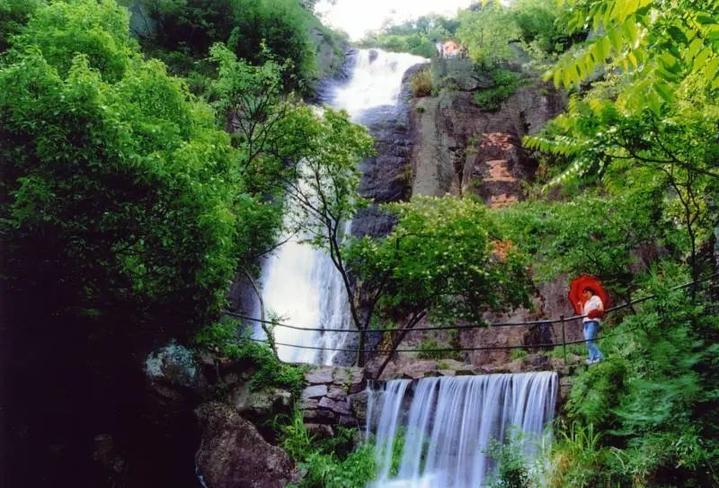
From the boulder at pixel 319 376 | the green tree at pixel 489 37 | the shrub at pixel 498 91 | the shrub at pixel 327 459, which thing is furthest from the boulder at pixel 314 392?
the green tree at pixel 489 37

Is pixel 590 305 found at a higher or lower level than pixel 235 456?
higher

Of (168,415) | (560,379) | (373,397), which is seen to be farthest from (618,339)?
(168,415)

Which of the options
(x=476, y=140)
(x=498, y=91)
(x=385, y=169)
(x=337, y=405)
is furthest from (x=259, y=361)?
(x=498, y=91)

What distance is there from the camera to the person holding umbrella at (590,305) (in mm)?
9273

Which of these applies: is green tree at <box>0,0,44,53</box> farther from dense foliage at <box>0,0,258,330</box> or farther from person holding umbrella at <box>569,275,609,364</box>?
person holding umbrella at <box>569,275,609,364</box>

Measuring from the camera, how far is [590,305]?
9.73 m

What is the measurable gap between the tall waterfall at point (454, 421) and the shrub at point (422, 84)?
15614 mm

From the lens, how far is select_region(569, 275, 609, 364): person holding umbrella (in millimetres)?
9273

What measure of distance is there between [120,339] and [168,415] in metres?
1.55

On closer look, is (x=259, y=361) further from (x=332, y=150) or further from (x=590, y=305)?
(x=590, y=305)

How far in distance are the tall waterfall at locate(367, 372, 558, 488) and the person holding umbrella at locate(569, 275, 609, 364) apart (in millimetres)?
1002

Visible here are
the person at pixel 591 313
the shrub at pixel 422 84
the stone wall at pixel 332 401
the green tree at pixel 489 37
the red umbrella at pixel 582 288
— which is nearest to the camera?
the person at pixel 591 313

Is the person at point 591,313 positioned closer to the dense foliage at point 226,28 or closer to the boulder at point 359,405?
the boulder at point 359,405

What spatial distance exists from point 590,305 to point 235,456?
644 centimetres
